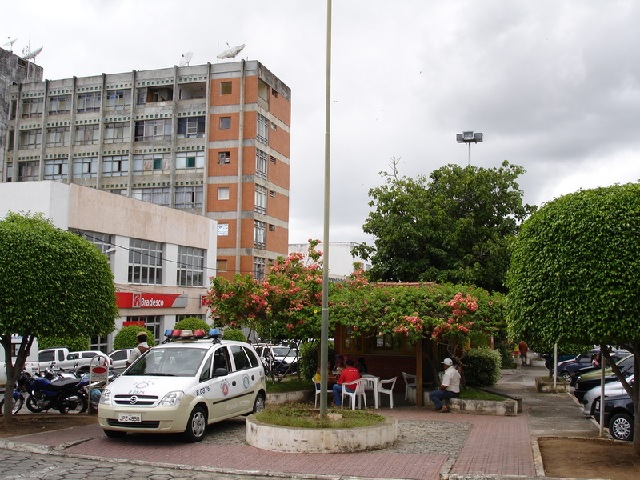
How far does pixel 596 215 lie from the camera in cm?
1030

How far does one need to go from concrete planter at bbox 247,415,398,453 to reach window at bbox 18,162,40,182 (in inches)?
1967

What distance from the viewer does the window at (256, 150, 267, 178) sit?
173ft

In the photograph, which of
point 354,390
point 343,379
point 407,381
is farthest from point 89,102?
point 354,390

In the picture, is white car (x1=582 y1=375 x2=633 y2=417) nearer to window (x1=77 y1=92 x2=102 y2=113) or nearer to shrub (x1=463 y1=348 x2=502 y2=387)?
shrub (x1=463 y1=348 x2=502 y2=387)

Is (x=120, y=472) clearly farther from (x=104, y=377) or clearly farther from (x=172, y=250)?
(x=172, y=250)

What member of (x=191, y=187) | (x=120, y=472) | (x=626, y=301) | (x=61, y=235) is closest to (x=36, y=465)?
(x=120, y=472)

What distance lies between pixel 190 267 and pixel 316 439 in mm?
31764

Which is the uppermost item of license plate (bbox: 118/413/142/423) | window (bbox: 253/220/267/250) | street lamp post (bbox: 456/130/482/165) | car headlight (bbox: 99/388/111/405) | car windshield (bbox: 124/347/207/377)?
street lamp post (bbox: 456/130/482/165)

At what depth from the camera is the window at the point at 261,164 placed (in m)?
52.7

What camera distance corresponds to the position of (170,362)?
13.8 metres

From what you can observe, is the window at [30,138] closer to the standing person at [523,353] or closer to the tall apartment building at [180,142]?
the tall apartment building at [180,142]

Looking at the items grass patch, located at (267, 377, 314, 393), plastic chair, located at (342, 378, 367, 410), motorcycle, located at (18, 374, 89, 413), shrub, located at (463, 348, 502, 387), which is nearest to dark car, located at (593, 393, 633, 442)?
plastic chair, located at (342, 378, 367, 410)

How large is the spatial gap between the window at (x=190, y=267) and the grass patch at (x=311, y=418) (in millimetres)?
28476

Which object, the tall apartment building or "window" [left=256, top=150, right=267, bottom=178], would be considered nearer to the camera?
the tall apartment building
